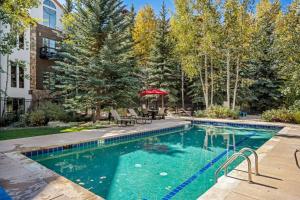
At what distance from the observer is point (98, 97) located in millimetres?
12281

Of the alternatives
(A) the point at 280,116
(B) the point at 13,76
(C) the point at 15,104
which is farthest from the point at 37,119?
(A) the point at 280,116

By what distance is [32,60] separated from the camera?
16.8m

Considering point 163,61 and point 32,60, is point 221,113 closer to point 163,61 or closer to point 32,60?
point 163,61

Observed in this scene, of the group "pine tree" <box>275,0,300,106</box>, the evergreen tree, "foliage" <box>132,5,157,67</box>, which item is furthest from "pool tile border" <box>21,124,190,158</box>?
"foliage" <box>132,5,157,67</box>

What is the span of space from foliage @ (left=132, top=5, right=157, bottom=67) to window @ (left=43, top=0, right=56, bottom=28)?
7763 millimetres

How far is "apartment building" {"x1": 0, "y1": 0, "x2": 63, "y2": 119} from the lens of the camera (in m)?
14.3

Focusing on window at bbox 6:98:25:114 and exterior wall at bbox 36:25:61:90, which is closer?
window at bbox 6:98:25:114

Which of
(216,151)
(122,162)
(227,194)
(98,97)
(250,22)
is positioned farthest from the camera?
(250,22)

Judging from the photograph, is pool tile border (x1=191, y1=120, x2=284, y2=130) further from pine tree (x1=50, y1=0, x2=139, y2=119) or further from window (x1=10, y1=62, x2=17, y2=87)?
window (x1=10, y1=62, x2=17, y2=87)

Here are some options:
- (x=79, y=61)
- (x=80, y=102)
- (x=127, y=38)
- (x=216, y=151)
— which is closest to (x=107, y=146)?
(x=216, y=151)

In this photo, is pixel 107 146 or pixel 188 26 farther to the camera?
pixel 188 26

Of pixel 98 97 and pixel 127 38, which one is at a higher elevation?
pixel 127 38

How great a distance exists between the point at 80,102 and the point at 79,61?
2.46 m

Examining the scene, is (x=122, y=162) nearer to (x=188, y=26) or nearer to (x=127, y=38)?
(x=127, y=38)
